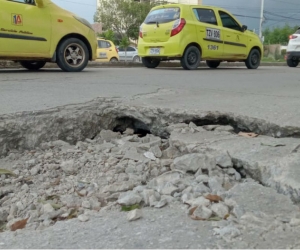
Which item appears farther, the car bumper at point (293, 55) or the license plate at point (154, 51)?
the car bumper at point (293, 55)

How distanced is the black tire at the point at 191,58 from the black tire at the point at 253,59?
2.50 m

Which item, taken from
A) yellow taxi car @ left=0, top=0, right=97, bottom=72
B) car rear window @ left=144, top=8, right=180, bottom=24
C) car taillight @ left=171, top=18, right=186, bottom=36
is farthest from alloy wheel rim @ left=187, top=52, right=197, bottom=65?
yellow taxi car @ left=0, top=0, right=97, bottom=72

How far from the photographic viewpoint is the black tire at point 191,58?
984 centimetres

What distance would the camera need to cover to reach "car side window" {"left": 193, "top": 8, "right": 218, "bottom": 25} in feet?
32.9

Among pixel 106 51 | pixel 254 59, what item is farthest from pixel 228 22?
pixel 106 51

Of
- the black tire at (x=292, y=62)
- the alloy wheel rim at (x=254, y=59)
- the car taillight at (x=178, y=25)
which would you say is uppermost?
the car taillight at (x=178, y=25)

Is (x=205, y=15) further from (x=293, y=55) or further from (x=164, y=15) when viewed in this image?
(x=293, y=55)

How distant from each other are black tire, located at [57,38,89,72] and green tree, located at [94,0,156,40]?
35.3 m

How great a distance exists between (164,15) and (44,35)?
3659mm

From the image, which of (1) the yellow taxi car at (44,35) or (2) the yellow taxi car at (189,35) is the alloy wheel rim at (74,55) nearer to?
(1) the yellow taxi car at (44,35)

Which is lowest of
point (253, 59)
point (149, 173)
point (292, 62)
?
point (149, 173)

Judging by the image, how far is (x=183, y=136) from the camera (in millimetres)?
2908

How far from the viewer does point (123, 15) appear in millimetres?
42781

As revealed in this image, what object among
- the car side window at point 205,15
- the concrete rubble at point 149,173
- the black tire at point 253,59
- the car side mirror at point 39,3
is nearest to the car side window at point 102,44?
the black tire at point 253,59
